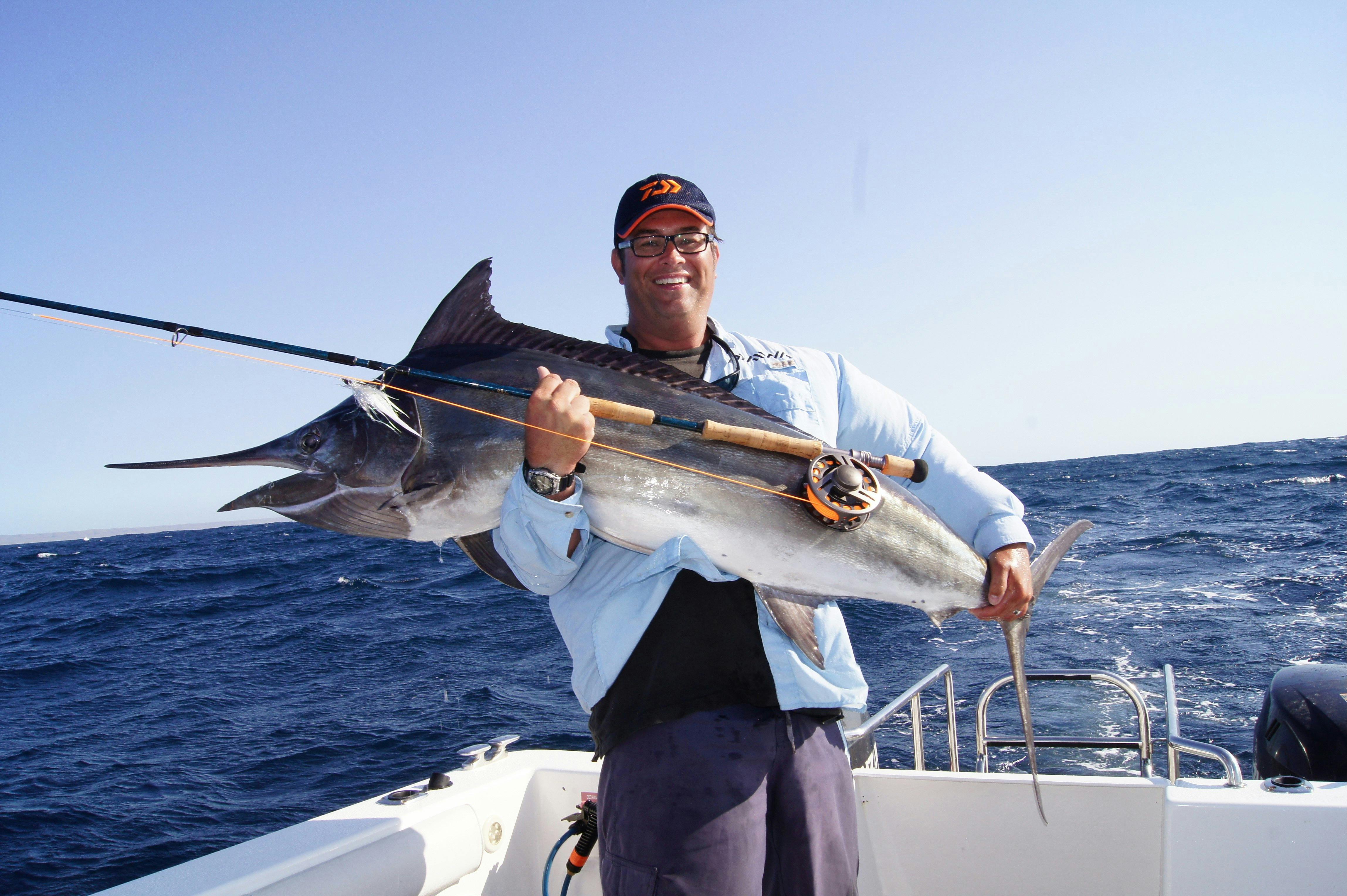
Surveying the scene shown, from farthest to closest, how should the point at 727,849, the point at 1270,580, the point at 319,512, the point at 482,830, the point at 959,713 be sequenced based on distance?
the point at 1270,580
the point at 959,713
the point at 482,830
the point at 319,512
the point at 727,849

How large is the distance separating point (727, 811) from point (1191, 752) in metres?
1.97

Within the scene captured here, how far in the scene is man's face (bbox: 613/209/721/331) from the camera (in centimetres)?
251

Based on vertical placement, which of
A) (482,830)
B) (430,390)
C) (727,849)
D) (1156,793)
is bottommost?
(482,830)

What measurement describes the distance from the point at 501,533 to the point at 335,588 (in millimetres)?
20737

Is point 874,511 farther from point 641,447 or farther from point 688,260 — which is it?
point 688,260

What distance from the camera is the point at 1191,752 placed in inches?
113

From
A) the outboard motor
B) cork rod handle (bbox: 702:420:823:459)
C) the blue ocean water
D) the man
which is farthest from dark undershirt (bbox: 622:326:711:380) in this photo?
the blue ocean water

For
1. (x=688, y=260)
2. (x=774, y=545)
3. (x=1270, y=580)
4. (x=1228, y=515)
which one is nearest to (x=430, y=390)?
(x=688, y=260)

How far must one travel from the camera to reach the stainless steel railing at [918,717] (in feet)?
11.5

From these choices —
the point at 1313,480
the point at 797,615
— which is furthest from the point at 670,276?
the point at 1313,480

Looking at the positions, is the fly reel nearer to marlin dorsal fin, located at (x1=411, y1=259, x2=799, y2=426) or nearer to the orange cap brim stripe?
marlin dorsal fin, located at (x1=411, y1=259, x2=799, y2=426)

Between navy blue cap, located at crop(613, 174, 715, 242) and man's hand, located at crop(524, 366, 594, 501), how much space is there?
69cm

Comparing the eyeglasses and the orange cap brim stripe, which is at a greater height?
the orange cap brim stripe

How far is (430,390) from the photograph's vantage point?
2348 millimetres
